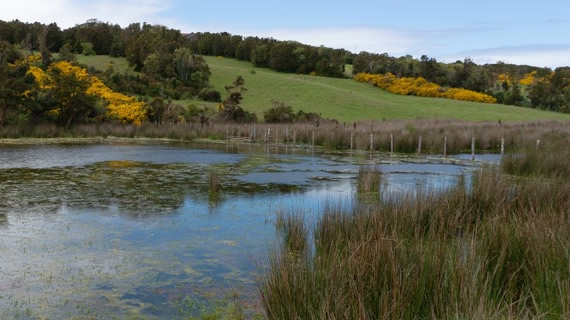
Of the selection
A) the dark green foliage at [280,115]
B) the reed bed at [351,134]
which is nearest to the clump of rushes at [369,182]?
the reed bed at [351,134]

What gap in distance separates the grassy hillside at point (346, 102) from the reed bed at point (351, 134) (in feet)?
40.7

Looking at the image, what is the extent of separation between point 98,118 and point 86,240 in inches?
1158

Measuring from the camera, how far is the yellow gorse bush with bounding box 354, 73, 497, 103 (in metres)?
62.5

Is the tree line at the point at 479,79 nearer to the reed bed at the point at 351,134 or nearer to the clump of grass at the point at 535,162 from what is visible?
the reed bed at the point at 351,134

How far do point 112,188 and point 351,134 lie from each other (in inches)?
662

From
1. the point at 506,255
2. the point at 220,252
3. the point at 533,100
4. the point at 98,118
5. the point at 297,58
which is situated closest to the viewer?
the point at 506,255

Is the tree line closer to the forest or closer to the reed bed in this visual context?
the forest

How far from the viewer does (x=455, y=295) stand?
3686 mm

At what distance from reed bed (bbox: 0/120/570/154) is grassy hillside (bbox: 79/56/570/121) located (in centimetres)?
1241

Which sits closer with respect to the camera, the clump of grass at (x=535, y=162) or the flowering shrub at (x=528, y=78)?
the clump of grass at (x=535, y=162)

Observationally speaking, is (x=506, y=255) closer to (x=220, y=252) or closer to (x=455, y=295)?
(x=455, y=295)

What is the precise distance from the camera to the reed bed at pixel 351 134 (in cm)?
2479

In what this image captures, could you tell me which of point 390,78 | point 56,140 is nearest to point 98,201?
point 56,140

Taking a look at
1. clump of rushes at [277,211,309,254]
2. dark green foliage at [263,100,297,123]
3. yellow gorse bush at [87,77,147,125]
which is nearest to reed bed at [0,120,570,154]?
yellow gorse bush at [87,77,147,125]
